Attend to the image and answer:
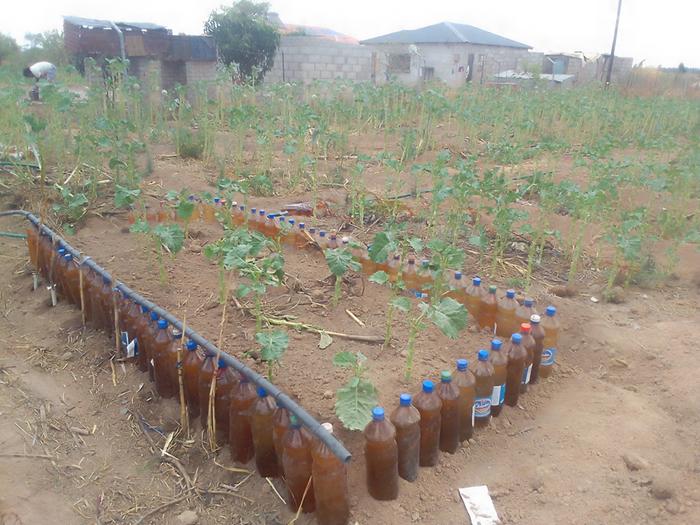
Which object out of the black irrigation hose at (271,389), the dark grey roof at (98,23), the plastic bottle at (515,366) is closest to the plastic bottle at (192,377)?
the black irrigation hose at (271,389)

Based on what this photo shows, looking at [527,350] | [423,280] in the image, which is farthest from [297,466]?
[423,280]

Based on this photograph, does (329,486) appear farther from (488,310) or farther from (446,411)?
(488,310)

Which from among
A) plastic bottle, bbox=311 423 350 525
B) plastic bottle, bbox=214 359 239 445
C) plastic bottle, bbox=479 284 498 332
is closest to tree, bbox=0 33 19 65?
plastic bottle, bbox=214 359 239 445

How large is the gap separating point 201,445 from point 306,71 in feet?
48.9

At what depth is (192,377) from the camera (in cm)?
278

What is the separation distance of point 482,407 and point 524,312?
0.76m

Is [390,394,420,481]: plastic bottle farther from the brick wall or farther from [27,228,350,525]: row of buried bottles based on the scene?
the brick wall

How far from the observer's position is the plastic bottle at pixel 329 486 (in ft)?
6.78

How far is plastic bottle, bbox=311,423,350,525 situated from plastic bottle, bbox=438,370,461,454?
22.1 inches

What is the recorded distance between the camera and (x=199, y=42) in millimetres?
13328

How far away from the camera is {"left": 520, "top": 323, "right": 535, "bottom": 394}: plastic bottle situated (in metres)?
2.80

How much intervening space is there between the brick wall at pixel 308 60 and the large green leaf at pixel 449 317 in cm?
1432

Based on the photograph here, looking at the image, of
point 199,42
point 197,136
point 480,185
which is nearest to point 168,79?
point 199,42

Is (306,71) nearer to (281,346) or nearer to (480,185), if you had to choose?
(480,185)
